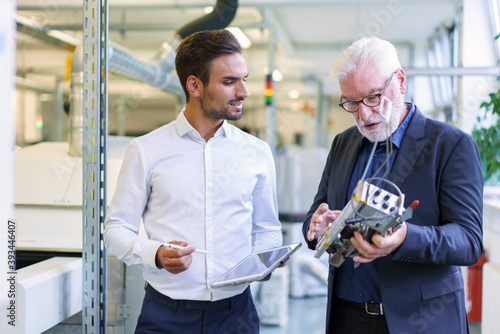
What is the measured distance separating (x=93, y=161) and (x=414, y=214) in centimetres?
106

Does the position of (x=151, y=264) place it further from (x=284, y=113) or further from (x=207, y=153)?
(x=284, y=113)

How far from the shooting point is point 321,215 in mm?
1229

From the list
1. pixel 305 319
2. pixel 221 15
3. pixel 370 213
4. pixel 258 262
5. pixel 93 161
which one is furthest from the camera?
pixel 305 319

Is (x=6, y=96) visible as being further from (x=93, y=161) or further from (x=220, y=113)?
(x=93, y=161)

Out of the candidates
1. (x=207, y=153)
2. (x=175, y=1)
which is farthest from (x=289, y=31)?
(x=207, y=153)

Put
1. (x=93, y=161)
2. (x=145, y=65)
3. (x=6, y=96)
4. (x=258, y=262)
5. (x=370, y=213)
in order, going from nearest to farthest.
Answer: (x=6, y=96), (x=370, y=213), (x=258, y=262), (x=93, y=161), (x=145, y=65)

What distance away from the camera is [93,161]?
64.9 inches

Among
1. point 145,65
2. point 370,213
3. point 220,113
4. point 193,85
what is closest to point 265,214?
point 220,113

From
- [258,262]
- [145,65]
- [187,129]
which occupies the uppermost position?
[145,65]

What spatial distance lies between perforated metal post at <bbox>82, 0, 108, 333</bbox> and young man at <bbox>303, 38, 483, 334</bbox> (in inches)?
30.2

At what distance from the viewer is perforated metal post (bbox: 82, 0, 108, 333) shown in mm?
1634

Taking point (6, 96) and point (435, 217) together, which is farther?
point (435, 217)

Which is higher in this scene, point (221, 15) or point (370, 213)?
point (221, 15)

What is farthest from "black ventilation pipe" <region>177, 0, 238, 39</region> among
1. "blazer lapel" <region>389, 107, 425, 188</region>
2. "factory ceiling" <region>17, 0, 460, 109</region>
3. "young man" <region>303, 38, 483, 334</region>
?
"blazer lapel" <region>389, 107, 425, 188</region>
